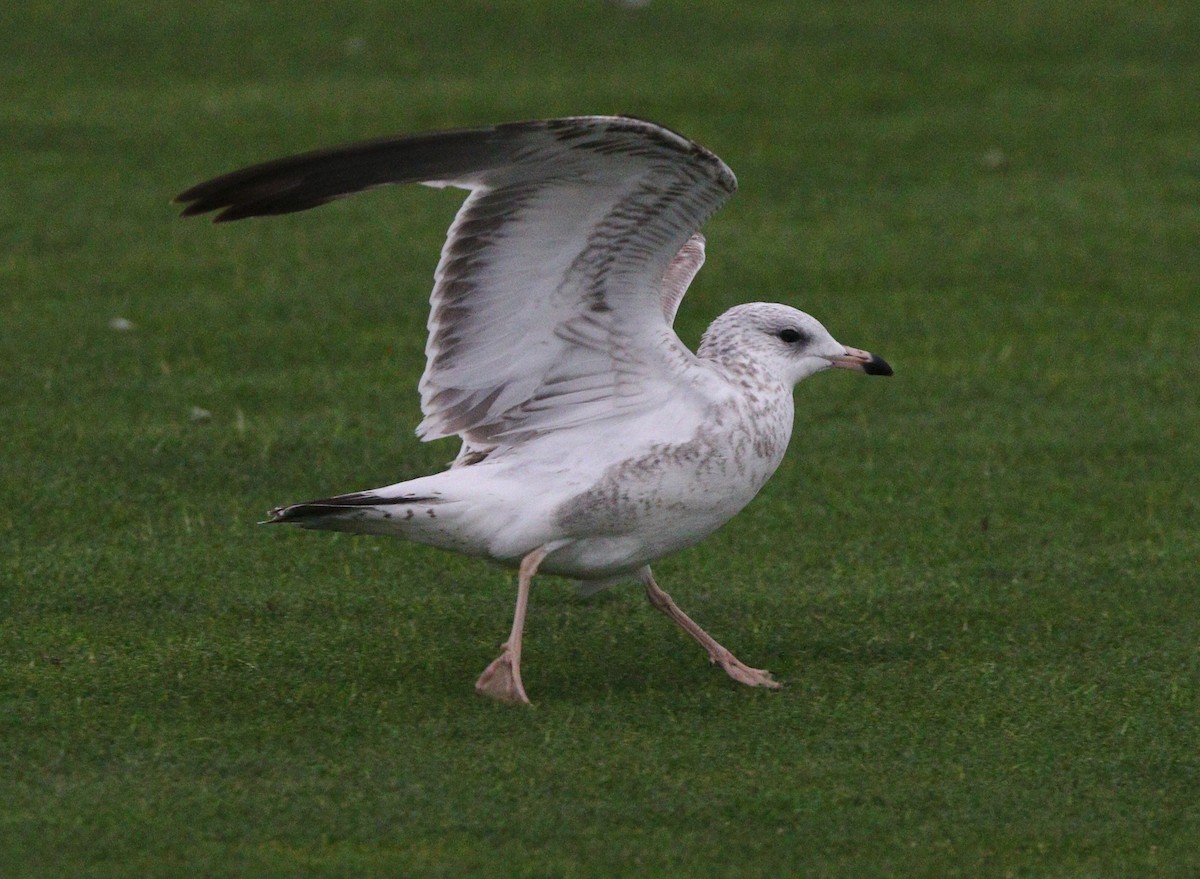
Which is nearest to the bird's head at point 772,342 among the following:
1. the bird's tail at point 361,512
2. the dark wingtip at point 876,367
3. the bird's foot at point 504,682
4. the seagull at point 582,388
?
the seagull at point 582,388

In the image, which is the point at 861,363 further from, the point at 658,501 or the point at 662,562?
the point at 662,562

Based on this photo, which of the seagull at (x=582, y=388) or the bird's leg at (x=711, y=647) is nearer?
the seagull at (x=582, y=388)

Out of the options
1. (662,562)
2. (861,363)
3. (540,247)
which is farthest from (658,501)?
(662,562)

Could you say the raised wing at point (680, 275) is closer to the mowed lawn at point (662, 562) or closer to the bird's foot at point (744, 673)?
the mowed lawn at point (662, 562)

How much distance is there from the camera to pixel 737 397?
5.42m

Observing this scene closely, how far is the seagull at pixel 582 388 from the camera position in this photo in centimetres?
512

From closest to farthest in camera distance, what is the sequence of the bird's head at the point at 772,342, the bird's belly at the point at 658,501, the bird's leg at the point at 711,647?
the bird's belly at the point at 658,501 → the bird's leg at the point at 711,647 → the bird's head at the point at 772,342

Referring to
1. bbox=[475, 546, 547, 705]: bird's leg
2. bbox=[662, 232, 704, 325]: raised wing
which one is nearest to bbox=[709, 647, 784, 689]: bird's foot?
bbox=[475, 546, 547, 705]: bird's leg

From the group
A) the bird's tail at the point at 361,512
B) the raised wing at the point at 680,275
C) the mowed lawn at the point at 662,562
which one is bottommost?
the mowed lawn at the point at 662,562

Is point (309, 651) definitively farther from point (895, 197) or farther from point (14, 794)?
point (895, 197)

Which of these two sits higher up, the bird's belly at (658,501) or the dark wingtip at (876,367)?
the dark wingtip at (876,367)

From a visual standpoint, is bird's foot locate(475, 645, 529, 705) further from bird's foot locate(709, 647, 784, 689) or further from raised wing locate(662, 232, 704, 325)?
raised wing locate(662, 232, 704, 325)

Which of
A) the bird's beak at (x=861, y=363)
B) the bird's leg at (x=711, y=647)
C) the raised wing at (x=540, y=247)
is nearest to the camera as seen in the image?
the raised wing at (x=540, y=247)

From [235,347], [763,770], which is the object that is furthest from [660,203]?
[235,347]
